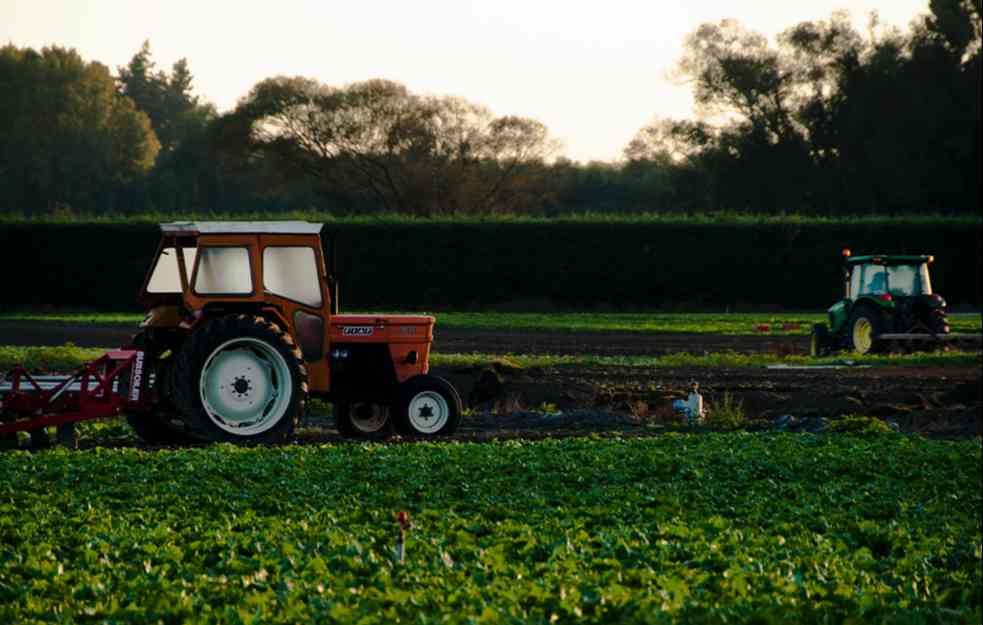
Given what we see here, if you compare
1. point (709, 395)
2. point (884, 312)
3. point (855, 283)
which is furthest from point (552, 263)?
point (709, 395)

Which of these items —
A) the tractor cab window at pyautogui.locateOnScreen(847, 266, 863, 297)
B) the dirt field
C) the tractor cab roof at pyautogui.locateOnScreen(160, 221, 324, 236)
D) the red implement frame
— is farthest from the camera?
the tractor cab window at pyautogui.locateOnScreen(847, 266, 863, 297)

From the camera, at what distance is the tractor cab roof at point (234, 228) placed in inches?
559

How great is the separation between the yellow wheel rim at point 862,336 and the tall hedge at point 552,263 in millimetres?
14539

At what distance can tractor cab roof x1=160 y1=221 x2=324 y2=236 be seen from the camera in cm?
1421

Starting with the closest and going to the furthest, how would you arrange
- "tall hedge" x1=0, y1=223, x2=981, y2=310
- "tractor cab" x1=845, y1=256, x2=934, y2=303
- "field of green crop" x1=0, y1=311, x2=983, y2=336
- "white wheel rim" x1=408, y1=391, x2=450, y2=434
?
"white wheel rim" x1=408, y1=391, x2=450, y2=434
"tractor cab" x1=845, y1=256, x2=934, y2=303
"field of green crop" x1=0, y1=311, x2=983, y2=336
"tall hedge" x1=0, y1=223, x2=981, y2=310

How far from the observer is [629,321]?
122 feet

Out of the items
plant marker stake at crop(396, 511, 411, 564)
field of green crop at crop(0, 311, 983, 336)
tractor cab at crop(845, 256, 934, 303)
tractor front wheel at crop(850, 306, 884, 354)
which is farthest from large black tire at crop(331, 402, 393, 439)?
field of green crop at crop(0, 311, 983, 336)

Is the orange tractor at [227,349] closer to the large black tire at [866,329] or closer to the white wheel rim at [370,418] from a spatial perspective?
the white wheel rim at [370,418]

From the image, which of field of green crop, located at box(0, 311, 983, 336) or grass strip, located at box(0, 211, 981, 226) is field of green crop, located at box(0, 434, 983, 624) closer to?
field of green crop, located at box(0, 311, 983, 336)

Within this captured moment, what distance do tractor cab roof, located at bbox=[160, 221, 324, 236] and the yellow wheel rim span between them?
15.2 m

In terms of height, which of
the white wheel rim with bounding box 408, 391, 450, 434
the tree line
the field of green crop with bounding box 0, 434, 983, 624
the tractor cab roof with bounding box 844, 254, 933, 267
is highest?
the tree line

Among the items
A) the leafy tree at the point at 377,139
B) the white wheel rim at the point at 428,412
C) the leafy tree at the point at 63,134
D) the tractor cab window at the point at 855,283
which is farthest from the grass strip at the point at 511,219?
the white wheel rim at the point at 428,412

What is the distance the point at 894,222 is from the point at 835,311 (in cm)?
1648

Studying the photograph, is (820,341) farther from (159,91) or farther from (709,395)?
(159,91)
